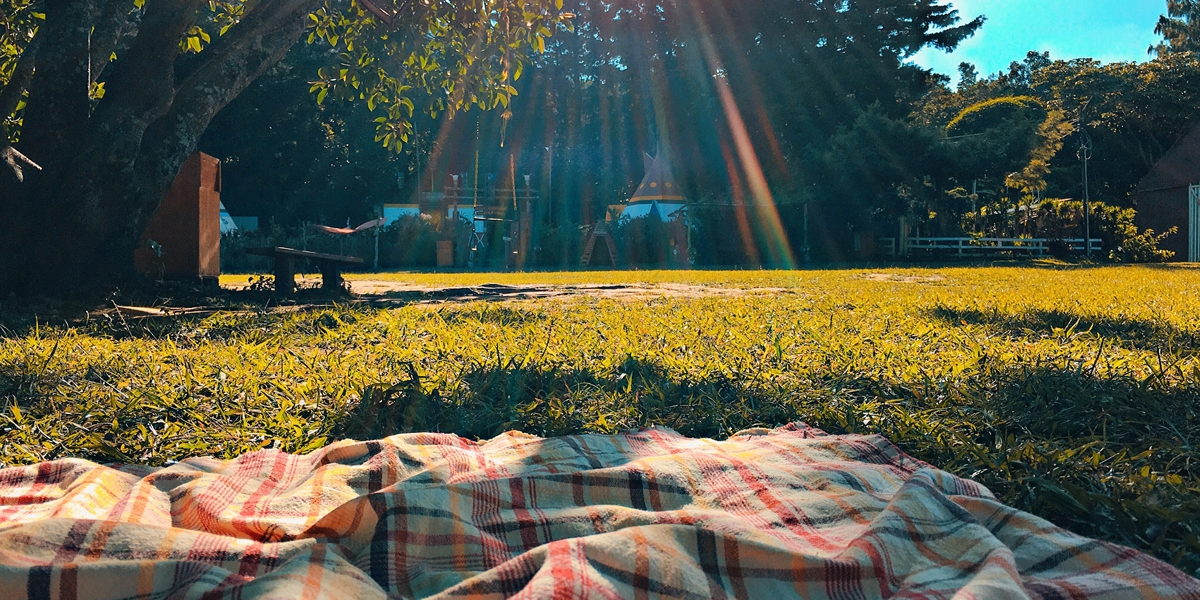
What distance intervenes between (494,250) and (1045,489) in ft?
77.7

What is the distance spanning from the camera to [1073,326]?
4.71 meters

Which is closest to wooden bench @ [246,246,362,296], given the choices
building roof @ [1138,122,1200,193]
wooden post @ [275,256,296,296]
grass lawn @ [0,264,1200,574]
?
wooden post @ [275,256,296,296]

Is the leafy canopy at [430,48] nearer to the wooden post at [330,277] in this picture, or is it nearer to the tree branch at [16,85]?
the wooden post at [330,277]

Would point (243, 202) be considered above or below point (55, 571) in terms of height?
above

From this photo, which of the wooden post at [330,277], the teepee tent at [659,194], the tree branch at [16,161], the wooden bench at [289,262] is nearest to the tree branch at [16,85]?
the tree branch at [16,161]

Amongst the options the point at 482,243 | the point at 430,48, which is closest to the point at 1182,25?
the point at 482,243

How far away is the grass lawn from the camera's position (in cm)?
219

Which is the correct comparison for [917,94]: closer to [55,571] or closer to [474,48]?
[474,48]

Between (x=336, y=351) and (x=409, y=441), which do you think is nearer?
(x=409, y=441)

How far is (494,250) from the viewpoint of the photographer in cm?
2511

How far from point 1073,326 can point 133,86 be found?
7.34 metres

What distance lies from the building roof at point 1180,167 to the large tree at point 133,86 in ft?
93.3

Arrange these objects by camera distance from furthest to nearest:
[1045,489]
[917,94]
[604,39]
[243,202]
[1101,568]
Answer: [243,202] < [604,39] < [917,94] < [1045,489] < [1101,568]

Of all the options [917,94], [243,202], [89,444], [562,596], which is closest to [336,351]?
[89,444]
